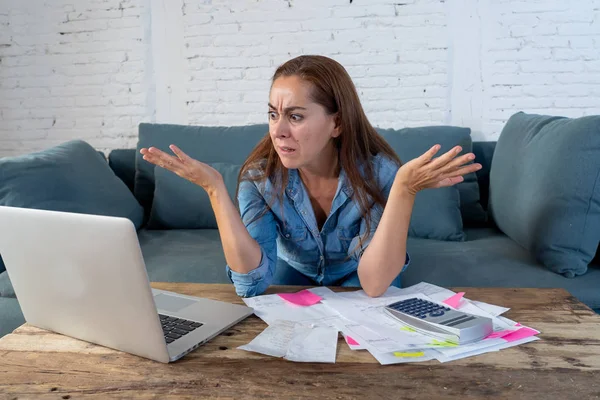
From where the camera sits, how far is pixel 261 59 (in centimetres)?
315

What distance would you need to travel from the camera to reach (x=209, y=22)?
3.16 meters

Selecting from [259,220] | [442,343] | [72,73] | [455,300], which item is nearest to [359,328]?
[442,343]

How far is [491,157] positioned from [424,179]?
166 cm

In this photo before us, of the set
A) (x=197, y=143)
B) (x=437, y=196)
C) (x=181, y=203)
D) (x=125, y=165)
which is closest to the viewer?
(x=437, y=196)

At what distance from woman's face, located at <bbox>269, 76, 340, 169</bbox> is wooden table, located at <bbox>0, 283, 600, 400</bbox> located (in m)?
0.58

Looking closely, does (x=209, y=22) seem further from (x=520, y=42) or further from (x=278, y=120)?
(x=278, y=120)

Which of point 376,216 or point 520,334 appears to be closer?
point 520,334

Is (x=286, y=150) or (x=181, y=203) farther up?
(x=286, y=150)

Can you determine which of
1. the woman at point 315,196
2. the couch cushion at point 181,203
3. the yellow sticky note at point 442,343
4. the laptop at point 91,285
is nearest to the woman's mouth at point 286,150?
the woman at point 315,196

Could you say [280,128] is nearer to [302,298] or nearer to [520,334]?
[302,298]

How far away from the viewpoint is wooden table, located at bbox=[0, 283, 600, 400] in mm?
871

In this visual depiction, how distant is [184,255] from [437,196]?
3.60 ft

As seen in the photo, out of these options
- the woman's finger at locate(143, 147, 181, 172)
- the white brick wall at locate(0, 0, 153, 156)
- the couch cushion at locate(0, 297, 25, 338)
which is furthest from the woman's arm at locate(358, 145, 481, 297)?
the white brick wall at locate(0, 0, 153, 156)

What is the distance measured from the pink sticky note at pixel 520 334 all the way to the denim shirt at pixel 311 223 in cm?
58
